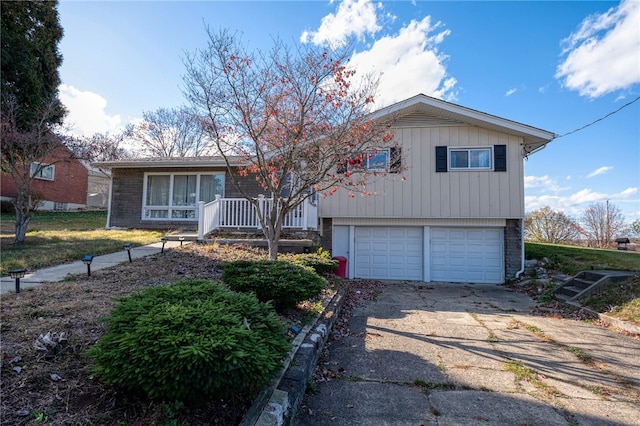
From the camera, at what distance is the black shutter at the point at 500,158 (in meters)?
10.2

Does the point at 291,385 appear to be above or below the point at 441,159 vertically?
below

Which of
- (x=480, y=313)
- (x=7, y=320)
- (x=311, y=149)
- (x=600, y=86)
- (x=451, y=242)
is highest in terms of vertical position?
(x=600, y=86)

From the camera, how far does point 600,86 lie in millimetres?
9578

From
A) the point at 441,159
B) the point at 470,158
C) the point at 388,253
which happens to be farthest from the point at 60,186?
the point at 470,158

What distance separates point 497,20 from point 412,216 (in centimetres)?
568

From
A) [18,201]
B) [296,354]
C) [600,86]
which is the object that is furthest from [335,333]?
[600,86]

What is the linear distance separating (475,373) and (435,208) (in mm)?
7405

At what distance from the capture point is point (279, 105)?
5660 millimetres

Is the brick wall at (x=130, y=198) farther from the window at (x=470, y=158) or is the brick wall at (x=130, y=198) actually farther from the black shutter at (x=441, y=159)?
the window at (x=470, y=158)

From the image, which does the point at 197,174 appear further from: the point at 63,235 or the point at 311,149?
the point at 311,149

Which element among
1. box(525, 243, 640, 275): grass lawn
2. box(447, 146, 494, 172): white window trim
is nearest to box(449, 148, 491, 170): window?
box(447, 146, 494, 172): white window trim

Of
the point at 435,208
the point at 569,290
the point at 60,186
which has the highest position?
the point at 60,186

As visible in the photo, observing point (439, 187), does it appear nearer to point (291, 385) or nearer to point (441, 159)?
point (441, 159)

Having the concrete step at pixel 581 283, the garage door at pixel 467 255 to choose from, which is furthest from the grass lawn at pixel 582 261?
the garage door at pixel 467 255
